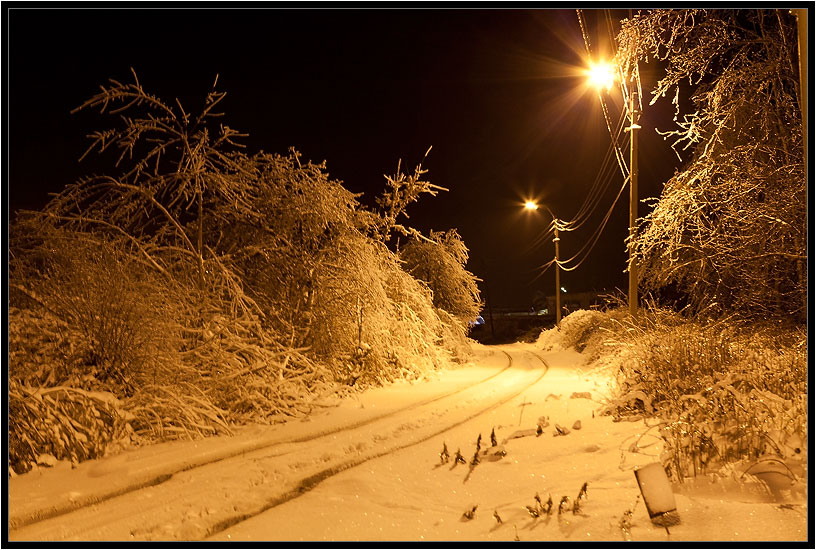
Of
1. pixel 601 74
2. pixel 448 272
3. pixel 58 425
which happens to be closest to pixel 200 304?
pixel 58 425

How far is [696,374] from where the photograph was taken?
750 centimetres

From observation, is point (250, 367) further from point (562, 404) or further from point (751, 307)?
point (751, 307)

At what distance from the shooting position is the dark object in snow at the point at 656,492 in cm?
416

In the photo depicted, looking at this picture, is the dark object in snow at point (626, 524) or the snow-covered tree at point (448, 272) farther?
the snow-covered tree at point (448, 272)

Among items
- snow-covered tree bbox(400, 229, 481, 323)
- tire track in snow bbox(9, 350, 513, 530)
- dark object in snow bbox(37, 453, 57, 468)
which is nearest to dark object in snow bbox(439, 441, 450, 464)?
tire track in snow bbox(9, 350, 513, 530)

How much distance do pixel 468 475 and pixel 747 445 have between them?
2.43m

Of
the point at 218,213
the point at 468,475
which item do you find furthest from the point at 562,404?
the point at 218,213

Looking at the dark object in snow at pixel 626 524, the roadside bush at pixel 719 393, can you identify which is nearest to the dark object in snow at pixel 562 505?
the dark object in snow at pixel 626 524

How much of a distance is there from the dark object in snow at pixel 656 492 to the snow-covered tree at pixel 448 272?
17.6 metres

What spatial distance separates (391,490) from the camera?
534 centimetres

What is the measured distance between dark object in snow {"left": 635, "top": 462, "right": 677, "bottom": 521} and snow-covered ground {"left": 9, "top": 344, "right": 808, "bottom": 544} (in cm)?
12

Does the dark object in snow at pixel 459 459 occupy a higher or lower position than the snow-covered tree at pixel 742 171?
lower

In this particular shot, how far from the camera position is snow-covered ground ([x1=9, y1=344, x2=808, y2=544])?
4.27m

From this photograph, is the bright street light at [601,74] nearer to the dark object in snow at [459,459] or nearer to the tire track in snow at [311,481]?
the tire track in snow at [311,481]
